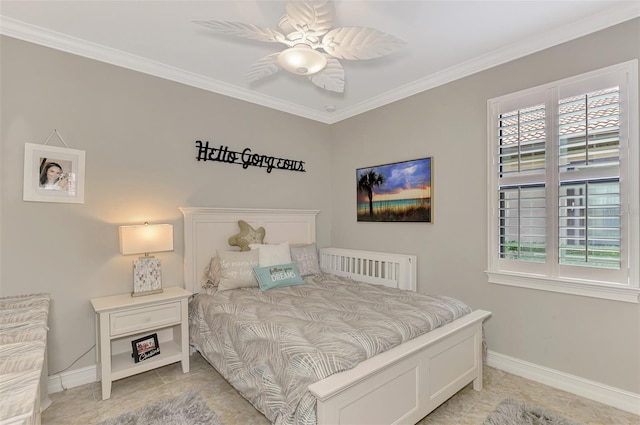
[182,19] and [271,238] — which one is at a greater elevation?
[182,19]

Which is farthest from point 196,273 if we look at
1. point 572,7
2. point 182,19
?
point 572,7

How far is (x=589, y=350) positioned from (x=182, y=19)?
3.81 m

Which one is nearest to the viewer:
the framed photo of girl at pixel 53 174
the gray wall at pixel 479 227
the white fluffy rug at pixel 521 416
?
the white fluffy rug at pixel 521 416

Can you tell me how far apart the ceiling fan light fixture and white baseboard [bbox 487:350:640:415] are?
9.15ft

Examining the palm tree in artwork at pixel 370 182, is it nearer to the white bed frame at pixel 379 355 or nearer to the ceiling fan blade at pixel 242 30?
the white bed frame at pixel 379 355

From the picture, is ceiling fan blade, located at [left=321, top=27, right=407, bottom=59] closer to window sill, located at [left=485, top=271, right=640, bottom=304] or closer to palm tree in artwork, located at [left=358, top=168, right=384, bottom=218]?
palm tree in artwork, located at [left=358, top=168, right=384, bottom=218]

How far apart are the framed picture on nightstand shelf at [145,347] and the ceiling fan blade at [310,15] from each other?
262 cm

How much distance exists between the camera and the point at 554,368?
2.47 metres

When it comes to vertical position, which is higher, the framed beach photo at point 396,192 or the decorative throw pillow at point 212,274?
the framed beach photo at point 396,192

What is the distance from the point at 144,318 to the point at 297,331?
4.58ft

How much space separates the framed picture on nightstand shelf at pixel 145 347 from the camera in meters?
2.56

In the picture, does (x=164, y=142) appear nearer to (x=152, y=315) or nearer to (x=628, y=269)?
(x=152, y=315)

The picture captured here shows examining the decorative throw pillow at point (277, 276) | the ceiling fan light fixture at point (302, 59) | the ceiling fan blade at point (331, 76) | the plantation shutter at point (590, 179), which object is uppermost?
the ceiling fan blade at point (331, 76)

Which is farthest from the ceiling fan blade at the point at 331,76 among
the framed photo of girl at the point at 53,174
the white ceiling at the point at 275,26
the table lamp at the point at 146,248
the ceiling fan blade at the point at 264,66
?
the framed photo of girl at the point at 53,174
